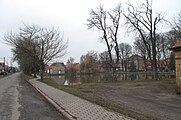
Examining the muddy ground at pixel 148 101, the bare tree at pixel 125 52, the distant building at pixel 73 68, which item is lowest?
the muddy ground at pixel 148 101

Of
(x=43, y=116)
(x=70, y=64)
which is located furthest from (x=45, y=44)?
(x=70, y=64)

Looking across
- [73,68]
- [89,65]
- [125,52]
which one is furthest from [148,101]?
[73,68]

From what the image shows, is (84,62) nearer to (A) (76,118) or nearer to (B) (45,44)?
(B) (45,44)

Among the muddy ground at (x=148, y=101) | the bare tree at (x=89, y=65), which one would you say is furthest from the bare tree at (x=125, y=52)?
the muddy ground at (x=148, y=101)

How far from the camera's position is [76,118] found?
35.7ft

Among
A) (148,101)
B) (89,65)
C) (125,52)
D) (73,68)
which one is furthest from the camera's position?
(73,68)

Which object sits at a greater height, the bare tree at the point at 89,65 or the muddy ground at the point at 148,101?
the bare tree at the point at 89,65

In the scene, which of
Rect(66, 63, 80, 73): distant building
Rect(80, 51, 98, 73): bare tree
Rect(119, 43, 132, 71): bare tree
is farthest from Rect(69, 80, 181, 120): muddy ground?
Rect(66, 63, 80, 73): distant building

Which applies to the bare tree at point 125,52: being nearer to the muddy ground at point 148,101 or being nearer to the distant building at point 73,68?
the distant building at point 73,68

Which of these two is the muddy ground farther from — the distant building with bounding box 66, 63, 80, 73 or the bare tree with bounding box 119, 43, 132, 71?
the distant building with bounding box 66, 63, 80, 73

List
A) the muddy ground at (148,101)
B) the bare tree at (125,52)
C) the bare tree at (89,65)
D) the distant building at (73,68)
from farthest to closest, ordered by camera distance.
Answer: the distant building at (73,68), the bare tree at (125,52), the bare tree at (89,65), the muddy ground at (148,101)

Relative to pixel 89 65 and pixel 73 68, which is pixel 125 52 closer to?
pixel 89 65

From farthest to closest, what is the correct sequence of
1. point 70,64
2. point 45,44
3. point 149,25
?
point 70,64 < point 45,44 < point 149,25

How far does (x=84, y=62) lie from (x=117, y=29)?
5398 centimetres
